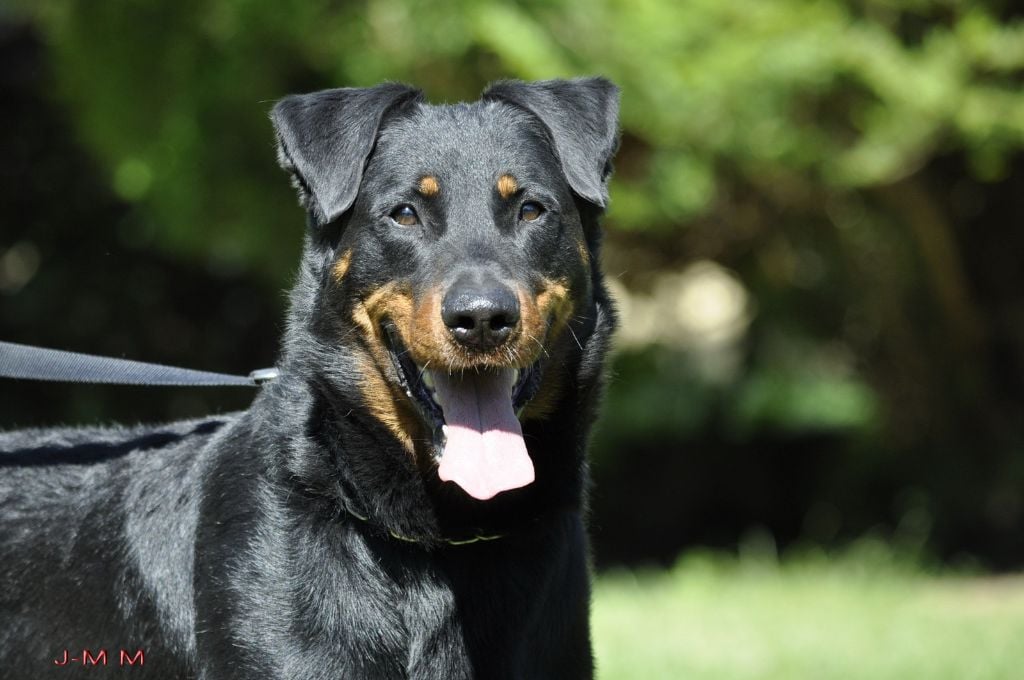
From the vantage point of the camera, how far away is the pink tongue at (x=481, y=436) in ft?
10.5

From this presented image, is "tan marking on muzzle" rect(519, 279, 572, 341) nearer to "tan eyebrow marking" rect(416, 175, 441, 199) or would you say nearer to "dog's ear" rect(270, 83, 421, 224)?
"tan eyebrow marking" rect(416, 175, 441, 199)

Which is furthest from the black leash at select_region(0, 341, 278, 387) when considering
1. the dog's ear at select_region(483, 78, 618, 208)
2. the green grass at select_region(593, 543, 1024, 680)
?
the green grass at select_region(593, 543, 1024, 680)

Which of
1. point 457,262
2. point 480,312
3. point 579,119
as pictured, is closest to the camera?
point 480,312

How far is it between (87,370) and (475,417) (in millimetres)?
1298

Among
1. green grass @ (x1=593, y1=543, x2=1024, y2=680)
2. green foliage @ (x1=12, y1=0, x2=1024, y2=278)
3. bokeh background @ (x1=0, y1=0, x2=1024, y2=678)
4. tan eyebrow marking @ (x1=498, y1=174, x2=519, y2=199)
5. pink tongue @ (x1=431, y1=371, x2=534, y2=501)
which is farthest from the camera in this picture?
bokeh background @ (x1=0, y1=0, x2=1024, y2=678)

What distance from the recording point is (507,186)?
11.6 feet

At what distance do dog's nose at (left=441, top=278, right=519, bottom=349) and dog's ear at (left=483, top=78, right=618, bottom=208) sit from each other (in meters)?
0.58

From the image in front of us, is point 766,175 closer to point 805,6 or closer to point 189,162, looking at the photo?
point 805,6

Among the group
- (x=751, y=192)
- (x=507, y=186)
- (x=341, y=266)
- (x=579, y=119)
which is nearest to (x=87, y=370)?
(x=341, y=266)

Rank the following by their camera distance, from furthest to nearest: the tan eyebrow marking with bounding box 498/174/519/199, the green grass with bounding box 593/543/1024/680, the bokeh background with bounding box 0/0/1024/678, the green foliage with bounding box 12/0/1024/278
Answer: the bokeh background with bounding box 0/0/1024/678
the green foliage with bounding box 12/0/1024/278
the green grass with bounding box 593/543/1024/680
the tan eyebrow marking with bounding box 498/174/519/199

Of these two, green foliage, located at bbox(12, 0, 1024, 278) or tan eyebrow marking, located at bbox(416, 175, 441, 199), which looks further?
green foliage, located at bbox(12, 0, 1024, 278)

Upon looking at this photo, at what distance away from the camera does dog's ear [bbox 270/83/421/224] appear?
3.55 meters

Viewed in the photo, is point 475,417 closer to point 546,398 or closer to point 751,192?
point 546,398

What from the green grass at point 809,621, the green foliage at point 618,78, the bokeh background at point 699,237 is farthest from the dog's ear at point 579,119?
the green foliage at point 618,78
